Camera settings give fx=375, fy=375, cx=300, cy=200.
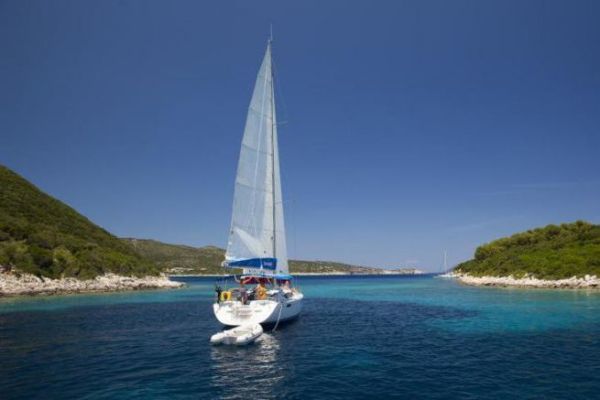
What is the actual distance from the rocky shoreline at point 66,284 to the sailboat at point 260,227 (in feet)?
142

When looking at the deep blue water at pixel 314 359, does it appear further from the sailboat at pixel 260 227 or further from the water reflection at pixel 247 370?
the sailboat at pixel 260 227

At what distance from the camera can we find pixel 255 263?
28969 mm

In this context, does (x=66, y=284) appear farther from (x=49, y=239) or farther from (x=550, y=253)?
(x=550, y=253)

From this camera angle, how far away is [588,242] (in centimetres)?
7650

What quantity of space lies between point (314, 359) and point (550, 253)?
79348mm

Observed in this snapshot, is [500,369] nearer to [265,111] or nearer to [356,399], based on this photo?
[356,399]

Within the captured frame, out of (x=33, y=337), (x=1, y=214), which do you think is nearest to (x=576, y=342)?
(x=33, y=337)

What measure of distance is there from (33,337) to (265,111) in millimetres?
22834

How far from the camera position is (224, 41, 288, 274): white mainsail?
28.5 m

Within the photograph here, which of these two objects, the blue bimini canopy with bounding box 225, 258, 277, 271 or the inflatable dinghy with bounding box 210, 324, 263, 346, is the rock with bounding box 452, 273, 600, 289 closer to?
the blue bimini canopy with bounding box 225, 258, 277, 271

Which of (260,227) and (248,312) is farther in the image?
(260,227)

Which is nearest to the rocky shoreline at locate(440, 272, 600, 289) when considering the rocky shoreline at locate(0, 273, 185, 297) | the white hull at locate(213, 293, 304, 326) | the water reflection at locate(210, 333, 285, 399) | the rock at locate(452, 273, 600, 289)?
the rock at locate(452, 273, 600, 289)

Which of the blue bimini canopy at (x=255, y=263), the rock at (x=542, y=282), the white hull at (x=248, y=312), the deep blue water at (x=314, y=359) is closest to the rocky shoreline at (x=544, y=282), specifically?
the rock at (x=542, y=282)

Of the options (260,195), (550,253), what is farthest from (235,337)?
(550,253)
